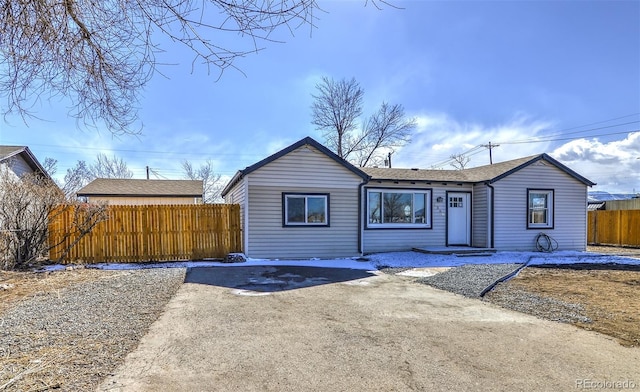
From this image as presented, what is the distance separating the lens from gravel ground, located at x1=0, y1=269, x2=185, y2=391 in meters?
3.14

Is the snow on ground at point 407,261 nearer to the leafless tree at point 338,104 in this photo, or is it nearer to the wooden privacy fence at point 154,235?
the wooden privacy fence at point 154,235

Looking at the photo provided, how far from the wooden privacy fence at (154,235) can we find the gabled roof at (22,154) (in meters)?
4.88

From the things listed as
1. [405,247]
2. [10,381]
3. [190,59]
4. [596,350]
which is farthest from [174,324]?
[405,247]

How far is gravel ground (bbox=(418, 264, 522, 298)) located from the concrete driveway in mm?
1024

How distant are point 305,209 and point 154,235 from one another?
4890mm

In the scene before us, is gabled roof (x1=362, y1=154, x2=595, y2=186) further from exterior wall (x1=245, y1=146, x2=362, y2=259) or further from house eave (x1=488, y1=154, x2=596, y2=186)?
exterior wall (x1=245, y1=146, x2=362, y2=259)

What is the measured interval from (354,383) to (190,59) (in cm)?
320

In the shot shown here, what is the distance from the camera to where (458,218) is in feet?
47.3

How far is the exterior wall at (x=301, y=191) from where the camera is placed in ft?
37.7

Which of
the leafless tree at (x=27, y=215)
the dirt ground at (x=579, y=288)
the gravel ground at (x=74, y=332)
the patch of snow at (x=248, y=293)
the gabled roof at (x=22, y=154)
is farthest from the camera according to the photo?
the gabled roof at (x=22, y=154)

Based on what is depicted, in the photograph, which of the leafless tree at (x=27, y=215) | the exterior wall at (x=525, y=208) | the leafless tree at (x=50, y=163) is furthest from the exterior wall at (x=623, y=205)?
the leafless tree at (x=50, y=163)

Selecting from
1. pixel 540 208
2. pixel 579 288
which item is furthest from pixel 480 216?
pixel 579 288

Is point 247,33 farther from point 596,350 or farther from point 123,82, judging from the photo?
point 596,350

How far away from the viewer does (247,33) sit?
9.71 feet
